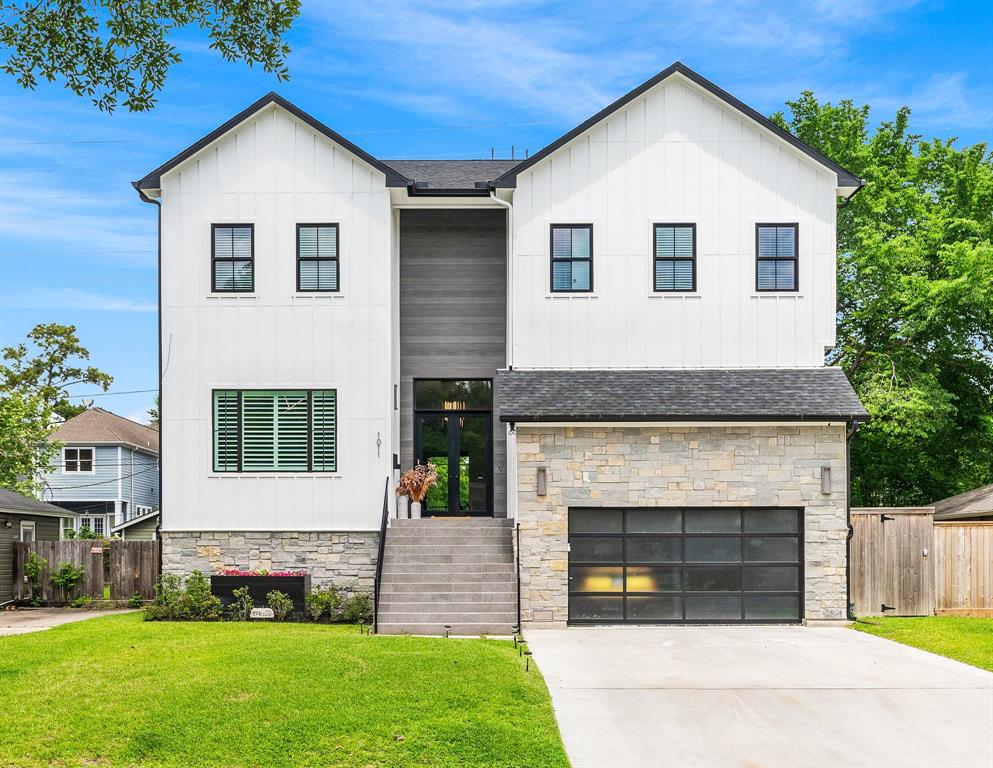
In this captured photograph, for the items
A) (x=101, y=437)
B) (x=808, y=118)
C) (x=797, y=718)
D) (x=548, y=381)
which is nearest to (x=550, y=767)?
(x=797, y=718)

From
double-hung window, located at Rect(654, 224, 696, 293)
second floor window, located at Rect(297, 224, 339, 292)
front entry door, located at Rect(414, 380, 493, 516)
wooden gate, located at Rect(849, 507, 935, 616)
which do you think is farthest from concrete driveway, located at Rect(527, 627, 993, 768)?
second floor window, located at Rect(297, 224, 339, 292)

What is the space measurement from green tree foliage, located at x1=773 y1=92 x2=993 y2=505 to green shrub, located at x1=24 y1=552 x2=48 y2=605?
1998cm

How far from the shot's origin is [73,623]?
1653 centimetres

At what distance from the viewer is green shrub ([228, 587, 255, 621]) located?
17125 millimetres

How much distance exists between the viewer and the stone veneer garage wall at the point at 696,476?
1661 centimetres

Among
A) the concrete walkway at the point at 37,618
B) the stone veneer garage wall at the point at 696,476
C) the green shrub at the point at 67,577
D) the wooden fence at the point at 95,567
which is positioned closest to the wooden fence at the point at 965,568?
the stone veneer garage wall at the point at 696,476

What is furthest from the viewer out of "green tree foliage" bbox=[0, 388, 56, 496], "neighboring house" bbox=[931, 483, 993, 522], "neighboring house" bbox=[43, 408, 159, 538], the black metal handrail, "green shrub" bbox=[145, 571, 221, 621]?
Result: "neighboring house" bbox=[43, 408, 159, 538]

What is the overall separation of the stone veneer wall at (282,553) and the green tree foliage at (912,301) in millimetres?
14785

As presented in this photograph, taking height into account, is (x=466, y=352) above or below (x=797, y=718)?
above

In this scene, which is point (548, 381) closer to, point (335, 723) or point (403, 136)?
point (335, 723)

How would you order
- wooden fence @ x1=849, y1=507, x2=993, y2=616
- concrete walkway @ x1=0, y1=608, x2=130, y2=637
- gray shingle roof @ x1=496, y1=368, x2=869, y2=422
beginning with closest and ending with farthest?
concrete walkway @ x1=0, y1=608, x2=130, y2=637
gray shingle roof @ x1=496, y1=368, x2=869, y2=422
wooden fence @ x1=849, y1=507, x2=993, y2=616

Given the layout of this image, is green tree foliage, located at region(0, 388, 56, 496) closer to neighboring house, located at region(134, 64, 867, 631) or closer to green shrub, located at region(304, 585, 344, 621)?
neighboring house, located at region(134, 64, 867, 631)

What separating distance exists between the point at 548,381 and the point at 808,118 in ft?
53.7

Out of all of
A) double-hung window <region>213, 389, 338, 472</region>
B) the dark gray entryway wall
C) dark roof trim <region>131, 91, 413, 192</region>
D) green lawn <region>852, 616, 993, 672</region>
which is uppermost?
dark roof trim <region>131, 91, 413, 192</region>
